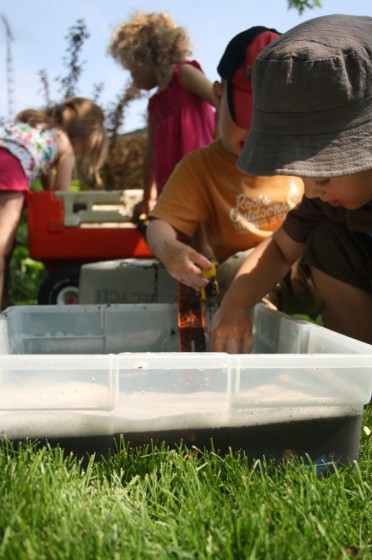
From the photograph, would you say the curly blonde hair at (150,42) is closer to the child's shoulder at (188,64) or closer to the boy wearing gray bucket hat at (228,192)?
the child's shoulder at (188,64)

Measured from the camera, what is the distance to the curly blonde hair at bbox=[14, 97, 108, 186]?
10.4 ft

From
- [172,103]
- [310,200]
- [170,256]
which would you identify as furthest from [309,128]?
[172,103]

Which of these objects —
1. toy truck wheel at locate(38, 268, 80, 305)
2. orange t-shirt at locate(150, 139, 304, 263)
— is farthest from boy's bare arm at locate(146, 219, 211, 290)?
toy truck wheel at locate(38, 268, 80, 305)

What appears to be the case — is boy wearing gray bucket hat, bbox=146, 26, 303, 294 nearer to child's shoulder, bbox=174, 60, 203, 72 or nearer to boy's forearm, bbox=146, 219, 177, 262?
boy's forearm, bbox=146, 219, 177, 262

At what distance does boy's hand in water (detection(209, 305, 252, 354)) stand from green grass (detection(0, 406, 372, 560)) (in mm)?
435

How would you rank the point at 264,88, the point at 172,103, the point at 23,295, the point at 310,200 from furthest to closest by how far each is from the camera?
the point at 23,295 < the point at 172,103 < the point at 310,200 < the point at 264,88

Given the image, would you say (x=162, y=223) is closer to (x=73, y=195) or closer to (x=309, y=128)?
(x=309, y=128)

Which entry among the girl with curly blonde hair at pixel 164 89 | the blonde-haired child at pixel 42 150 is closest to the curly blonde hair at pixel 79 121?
the blonde-haired child at pixel 42 150

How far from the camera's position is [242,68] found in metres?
1.90

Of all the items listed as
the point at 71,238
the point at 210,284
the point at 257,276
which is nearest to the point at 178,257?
the point at 210,284

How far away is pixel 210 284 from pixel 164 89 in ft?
5.10

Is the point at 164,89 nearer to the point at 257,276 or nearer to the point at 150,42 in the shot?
the point at 150,42

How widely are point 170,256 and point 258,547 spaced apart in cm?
105

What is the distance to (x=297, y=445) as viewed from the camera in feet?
3.59
